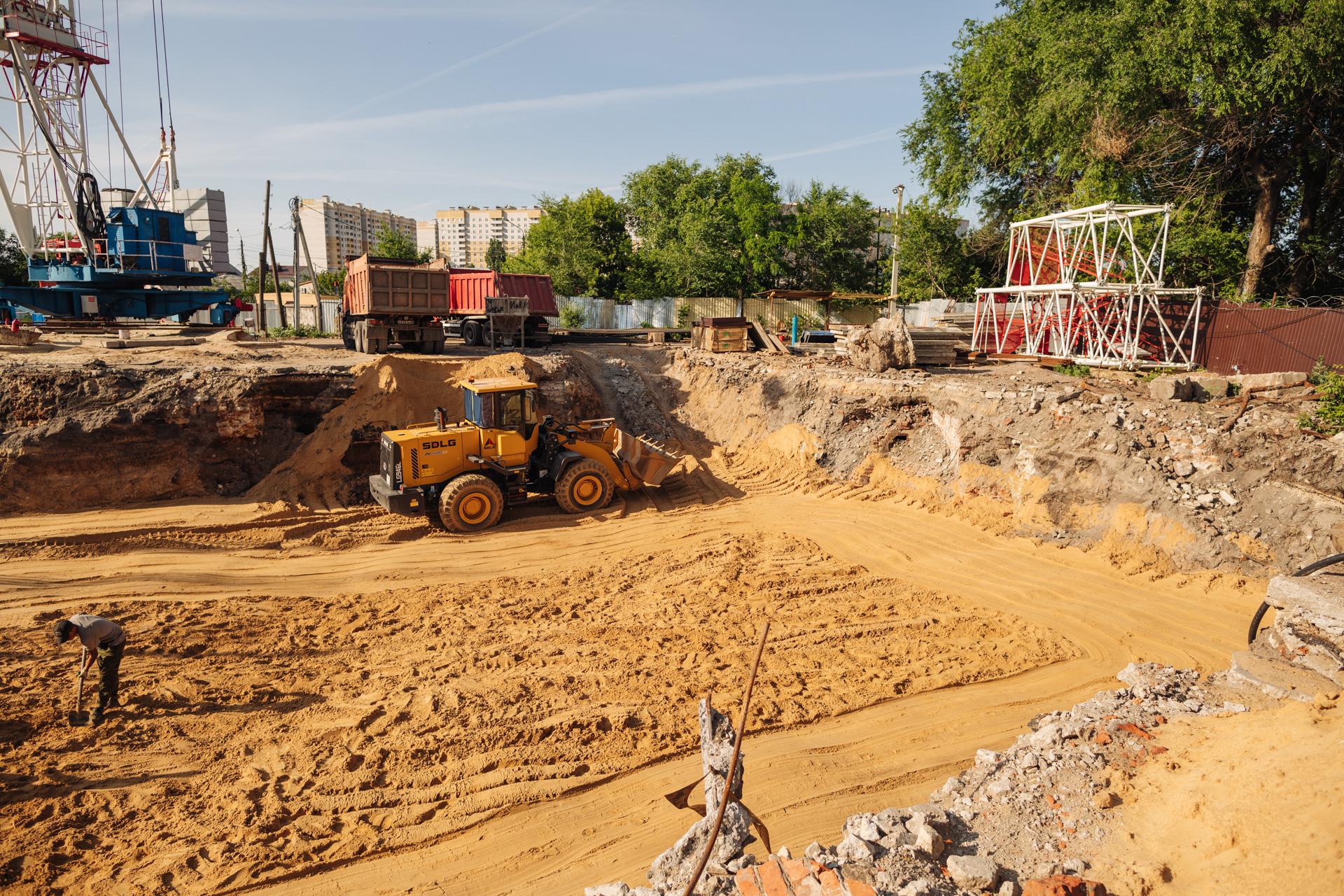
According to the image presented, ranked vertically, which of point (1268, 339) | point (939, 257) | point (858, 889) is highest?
point (939, 257)

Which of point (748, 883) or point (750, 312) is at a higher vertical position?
point (750, 312)

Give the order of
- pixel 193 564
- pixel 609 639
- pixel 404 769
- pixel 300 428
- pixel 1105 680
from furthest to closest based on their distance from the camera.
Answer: pixel 300 428 < pixel 193 564 < pixel 609 639 < pixel 1105 680 < pixel 404 769

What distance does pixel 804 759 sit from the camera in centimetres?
601

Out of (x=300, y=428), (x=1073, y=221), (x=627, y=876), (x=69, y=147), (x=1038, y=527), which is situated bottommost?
(x=627, y=876)

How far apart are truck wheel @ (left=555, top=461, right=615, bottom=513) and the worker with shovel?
22.3 feet

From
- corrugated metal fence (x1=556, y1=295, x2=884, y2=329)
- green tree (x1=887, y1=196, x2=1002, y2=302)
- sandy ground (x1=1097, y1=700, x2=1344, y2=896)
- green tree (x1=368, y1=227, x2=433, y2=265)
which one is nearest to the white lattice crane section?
green tree (x1=887, y1=196, x2=1002, y2=302)

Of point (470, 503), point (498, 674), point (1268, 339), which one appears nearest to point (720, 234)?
point (1268, 339)

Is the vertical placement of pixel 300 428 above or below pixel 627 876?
above

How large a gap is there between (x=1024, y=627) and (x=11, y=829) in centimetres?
958

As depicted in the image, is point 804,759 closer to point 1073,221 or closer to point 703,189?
point 1073,221

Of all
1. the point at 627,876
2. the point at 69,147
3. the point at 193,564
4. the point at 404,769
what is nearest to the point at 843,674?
the point at 627,876

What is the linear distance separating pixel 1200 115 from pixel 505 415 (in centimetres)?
2018

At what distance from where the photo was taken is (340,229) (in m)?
102

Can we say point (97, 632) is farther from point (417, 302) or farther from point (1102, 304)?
point (1102, 304)
